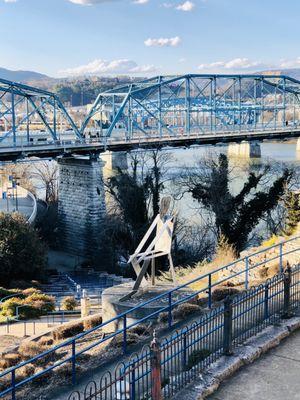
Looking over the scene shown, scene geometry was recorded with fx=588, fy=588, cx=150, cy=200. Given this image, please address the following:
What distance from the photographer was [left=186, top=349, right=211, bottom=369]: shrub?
9.31 m

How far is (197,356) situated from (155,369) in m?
1.88

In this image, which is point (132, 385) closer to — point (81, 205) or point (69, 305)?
point (69, 305)

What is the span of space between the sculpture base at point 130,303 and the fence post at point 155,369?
17.7 feet

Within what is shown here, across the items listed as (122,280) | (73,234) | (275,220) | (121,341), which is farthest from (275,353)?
(73,234)

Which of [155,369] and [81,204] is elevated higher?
[155,369]

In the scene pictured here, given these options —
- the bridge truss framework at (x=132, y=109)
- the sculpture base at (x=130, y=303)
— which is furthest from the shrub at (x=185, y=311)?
the bridge truss framework at (x=132, y=109)

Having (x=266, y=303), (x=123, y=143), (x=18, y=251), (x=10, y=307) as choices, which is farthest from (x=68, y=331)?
(x=123, y=143)

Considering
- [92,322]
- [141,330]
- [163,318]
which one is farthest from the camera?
[92,322]

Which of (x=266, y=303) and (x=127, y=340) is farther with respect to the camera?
(x=127, y=340)

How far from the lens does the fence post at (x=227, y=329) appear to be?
968 cm

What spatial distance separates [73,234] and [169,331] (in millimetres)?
35424

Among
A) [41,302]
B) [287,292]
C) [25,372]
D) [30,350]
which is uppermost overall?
[287,292]

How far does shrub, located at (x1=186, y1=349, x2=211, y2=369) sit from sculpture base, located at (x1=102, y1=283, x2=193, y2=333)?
12.3 ft

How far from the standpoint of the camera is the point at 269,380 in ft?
30.4
